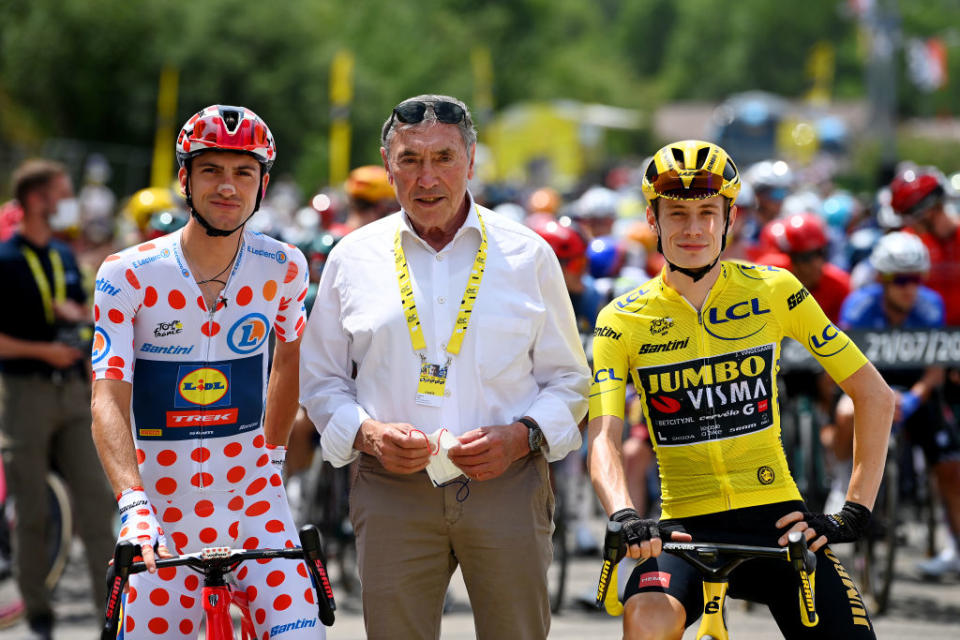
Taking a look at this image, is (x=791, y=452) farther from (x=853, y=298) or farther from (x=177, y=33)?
(x=177, y=33)

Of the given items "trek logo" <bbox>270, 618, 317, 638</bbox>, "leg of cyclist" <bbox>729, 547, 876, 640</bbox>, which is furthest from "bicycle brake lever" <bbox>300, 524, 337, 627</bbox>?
"leg of cyclist" <bbox>729, 547, 876, 640</bbox>

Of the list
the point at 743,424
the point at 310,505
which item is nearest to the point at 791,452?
the point at 310,505

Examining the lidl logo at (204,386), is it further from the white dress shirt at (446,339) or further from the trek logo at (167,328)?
the white dress shirt at (446,339)

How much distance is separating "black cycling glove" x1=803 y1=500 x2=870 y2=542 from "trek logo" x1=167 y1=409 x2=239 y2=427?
1944 millimetres

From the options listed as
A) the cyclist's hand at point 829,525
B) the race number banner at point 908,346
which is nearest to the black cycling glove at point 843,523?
the cyclist's hand at point 829,525

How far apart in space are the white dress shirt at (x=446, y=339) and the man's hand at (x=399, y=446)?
97mm

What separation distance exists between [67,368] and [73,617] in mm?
1731

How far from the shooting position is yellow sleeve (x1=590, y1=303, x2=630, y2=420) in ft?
14.3

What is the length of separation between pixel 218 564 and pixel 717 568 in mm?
1569

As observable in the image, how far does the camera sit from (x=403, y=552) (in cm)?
437

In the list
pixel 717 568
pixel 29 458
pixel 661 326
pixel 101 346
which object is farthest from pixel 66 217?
pixel 717 568

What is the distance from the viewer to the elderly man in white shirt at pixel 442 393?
4348 millimetres

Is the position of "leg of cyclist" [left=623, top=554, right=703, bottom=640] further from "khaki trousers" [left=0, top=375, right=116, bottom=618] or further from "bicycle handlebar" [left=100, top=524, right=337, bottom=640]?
"khaki trousers" [left=0, top=375, right=116, bottom=618]

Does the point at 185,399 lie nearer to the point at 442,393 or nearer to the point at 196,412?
the point at 196,412
